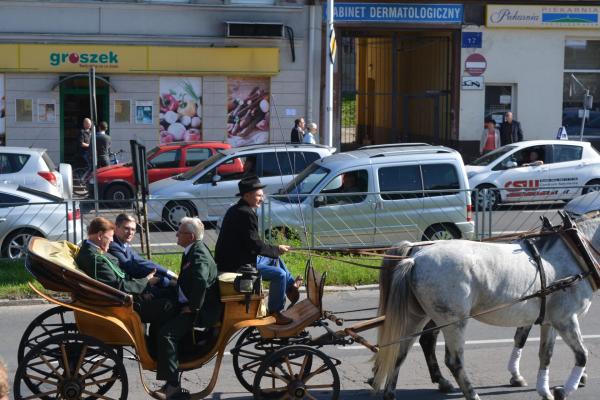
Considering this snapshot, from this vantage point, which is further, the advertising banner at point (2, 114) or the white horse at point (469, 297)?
the advertising banner at point (2, 114)

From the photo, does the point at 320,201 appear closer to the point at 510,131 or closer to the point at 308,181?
the point at 308,181

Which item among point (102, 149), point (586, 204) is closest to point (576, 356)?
point (586, 204)

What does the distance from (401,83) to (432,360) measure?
90.2ft

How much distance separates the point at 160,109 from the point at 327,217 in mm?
14193

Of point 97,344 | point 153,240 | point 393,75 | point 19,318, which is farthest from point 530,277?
point 393,75

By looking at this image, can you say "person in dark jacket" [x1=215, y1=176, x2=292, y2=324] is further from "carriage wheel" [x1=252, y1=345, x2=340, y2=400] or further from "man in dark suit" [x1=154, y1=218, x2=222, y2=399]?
"carriage wheel" [x1=252, y1=345, x2=340, y2=400]

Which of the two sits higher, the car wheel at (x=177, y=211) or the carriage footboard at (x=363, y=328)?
the car wheel at (x=177, y=211)

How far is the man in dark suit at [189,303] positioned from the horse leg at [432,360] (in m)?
1.97

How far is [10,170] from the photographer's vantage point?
19609 mm

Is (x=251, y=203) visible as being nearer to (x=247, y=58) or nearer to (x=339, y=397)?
(x=339, y=397)

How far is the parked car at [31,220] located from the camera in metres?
14.5

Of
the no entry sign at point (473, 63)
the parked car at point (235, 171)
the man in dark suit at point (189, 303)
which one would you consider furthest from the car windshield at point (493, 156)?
the man in dark suit at point (189, 303)

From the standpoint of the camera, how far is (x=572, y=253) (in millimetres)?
8453

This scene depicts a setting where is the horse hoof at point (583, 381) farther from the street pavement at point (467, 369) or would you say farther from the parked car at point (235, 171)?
the parked car at point (235, 171)
